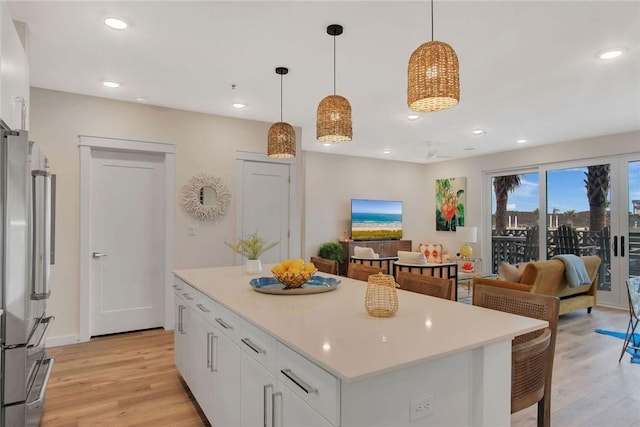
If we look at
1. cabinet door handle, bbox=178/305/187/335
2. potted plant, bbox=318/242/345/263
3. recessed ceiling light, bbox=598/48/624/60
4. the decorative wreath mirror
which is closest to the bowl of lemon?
cabinet door handle, bbox=178/305/187/335

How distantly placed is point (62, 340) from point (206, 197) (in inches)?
82.4

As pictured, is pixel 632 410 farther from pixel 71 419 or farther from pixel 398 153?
pixel 398 153

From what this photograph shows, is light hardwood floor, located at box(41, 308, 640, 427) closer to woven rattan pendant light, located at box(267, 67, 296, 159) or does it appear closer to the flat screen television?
woven rattan pendant light, located at box(267, 67, 296, 159)

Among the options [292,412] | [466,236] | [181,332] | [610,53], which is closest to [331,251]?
[466,236]

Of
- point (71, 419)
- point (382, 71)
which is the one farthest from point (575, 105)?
point (71, 419)

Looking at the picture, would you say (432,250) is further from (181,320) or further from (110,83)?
(110,83)

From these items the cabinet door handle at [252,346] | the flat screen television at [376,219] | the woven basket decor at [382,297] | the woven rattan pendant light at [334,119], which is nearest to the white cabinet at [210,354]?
the cabinet door handle at [252,346]

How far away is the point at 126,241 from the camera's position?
4.32 metres

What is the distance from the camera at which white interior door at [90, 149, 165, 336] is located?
13.7 feet

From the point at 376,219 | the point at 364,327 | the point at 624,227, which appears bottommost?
the point at 364,327

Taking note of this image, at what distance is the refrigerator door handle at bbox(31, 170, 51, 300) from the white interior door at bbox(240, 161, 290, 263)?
2744 mm

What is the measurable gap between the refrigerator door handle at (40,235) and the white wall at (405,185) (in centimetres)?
527

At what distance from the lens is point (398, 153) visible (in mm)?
7555

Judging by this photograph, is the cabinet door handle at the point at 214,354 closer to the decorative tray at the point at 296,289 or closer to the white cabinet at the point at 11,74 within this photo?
the decorative tray at the point at 296,289
